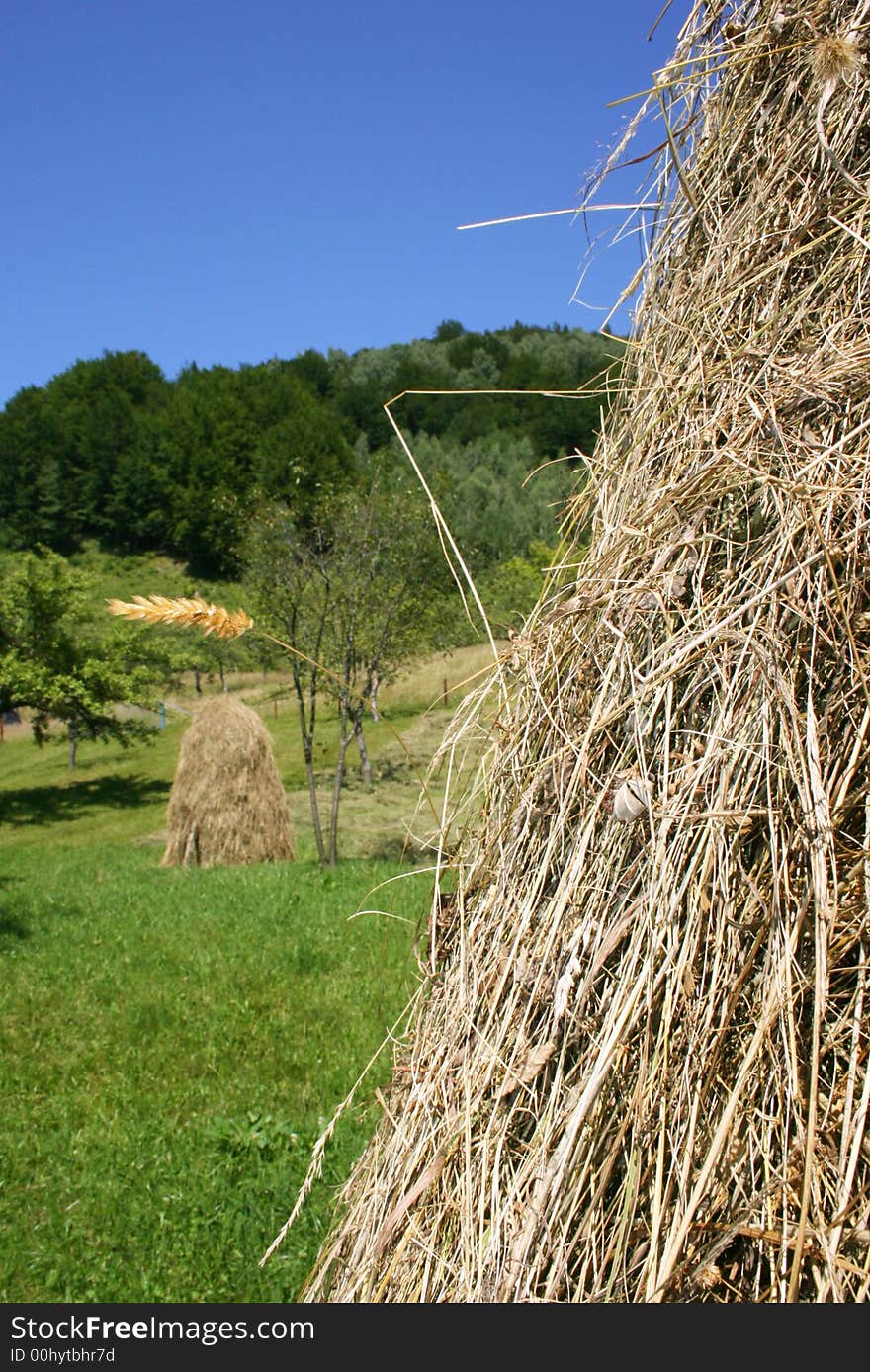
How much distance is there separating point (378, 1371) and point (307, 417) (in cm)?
7811

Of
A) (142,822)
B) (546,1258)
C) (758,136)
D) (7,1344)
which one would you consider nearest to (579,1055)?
(546,1258)

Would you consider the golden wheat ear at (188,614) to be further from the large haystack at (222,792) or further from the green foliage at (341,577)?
the large haystack at (222,792)

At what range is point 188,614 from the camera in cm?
231

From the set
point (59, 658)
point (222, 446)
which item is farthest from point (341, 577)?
point (222, 446)

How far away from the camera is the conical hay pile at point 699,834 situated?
61.5 inches

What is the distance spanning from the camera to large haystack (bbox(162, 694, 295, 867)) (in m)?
14.7

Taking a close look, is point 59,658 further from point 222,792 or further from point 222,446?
point 222,446

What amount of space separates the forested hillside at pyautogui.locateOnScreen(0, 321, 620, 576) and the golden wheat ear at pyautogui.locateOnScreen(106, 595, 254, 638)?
5137 centimetres

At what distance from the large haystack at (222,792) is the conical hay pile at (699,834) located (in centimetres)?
1283

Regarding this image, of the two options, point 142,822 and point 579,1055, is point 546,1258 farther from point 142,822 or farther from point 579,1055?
point 142,822

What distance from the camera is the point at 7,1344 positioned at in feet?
6.44

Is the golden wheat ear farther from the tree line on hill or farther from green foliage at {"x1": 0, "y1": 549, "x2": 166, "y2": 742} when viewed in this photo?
green foliage at {"x1": 0, "y1": 549, "x2": 166, "y2": 742}

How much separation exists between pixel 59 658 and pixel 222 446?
55.0 metres

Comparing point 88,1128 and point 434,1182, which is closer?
point 434,1182
